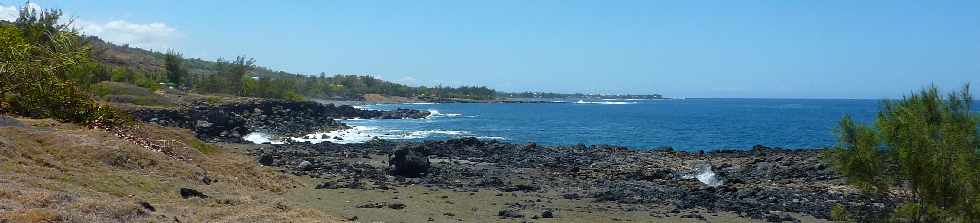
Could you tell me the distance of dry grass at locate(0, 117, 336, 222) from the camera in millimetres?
12188

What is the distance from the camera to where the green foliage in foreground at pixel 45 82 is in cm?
1969

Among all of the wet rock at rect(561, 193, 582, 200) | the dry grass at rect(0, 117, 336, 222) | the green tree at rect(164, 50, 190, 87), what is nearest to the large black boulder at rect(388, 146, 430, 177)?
the dry grass at rect(0, 117, 336, 222)

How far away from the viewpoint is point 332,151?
4288 cm

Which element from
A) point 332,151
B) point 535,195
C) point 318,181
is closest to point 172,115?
point 332,151

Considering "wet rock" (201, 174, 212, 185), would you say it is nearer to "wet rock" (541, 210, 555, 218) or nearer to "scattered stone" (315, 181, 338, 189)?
"scattered stone" (315, 181, 338, 189)

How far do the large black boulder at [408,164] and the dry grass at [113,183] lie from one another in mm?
7134

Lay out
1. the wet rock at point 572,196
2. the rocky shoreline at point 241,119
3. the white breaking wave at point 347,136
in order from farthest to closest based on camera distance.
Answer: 1. the white breaking wave at point 347,136
2. the rocky shoreline at point 241,119
3. the wet rock at point 572,196

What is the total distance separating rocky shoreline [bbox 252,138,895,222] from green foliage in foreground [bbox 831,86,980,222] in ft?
23.2

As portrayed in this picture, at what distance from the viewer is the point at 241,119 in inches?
2360

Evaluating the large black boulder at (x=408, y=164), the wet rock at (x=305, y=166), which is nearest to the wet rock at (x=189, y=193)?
the large black boulder at (x=408, y=164)

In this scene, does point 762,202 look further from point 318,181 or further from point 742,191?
point 318,181

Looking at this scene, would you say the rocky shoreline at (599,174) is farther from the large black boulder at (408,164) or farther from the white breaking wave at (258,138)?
the white breaking wave at (258,138)

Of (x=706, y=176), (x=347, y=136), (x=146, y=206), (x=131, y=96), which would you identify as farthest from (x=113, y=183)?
(x=131, y=96)

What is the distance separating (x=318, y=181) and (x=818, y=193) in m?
18.5
